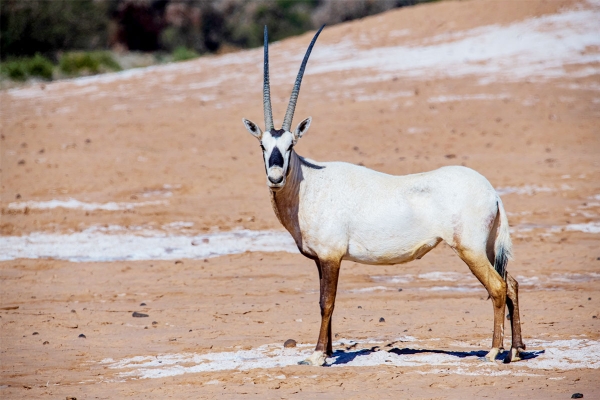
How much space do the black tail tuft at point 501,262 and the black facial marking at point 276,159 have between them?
214 centimetres

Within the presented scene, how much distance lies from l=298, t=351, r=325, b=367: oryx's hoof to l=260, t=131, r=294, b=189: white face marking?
4.96 ft

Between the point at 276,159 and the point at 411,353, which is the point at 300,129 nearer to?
the point at 276,159

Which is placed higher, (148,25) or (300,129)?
(148,25)

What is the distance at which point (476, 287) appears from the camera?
9.82m

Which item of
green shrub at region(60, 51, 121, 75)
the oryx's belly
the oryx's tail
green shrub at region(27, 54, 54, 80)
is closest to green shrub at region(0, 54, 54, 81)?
green shrub at region(27, 54, 54, 80)

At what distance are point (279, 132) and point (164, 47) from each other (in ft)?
149

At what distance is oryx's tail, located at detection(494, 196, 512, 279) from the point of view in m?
6.87

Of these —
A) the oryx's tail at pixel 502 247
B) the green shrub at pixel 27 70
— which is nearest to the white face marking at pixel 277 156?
the oryx's tail at pixel 502 247

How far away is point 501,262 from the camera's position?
6863 mm

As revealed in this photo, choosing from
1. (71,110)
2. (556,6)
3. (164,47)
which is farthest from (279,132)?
(164,47)

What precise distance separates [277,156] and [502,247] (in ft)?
7.25

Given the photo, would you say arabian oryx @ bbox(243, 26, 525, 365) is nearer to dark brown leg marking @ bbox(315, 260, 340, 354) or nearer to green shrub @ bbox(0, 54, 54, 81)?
dark brown leg marking @ bbox(315, 260, 340, 354)

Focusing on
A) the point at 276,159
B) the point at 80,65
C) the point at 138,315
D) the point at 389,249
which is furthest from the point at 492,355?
the point at 80,65

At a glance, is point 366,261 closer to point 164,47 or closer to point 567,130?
point 567,130
